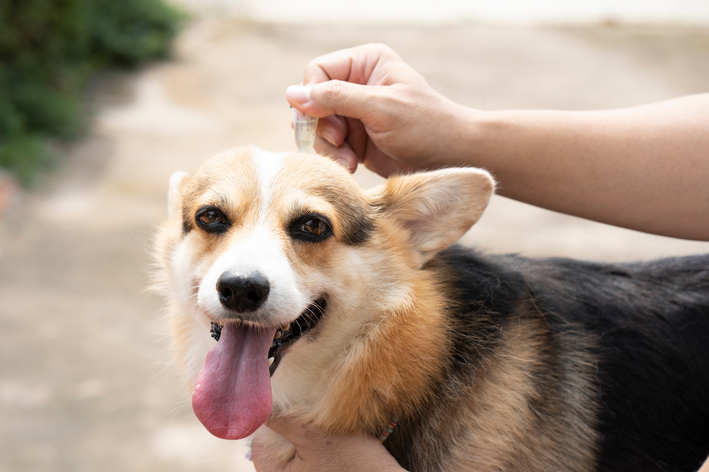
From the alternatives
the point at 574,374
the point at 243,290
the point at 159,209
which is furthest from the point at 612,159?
the point at 159,209

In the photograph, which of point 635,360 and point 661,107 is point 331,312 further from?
point 661,107

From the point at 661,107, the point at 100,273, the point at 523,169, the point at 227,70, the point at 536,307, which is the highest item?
the point at 661,107

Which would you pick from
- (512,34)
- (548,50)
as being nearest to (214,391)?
(548,50)

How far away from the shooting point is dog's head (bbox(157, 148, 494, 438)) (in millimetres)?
1904

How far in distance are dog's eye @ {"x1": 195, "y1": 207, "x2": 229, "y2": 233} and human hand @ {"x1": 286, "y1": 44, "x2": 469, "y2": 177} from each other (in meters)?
0.56

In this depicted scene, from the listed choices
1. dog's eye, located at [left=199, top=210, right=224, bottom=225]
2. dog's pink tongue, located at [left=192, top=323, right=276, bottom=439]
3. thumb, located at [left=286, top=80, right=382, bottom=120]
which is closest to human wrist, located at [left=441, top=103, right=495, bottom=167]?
thumb, located at [left=286, top=80, right=382, bottom=120]

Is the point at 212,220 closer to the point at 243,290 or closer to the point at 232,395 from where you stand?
the point at 243,290

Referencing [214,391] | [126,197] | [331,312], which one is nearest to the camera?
[214,391]

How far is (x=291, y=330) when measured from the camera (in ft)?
6.82

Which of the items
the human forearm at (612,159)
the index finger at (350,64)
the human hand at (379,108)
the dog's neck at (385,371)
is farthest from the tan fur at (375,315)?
the index finger at (350,64)

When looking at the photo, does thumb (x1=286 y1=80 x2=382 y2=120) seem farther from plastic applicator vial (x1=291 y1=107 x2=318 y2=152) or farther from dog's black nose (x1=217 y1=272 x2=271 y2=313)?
dog's black nose (x1=217 y1=272 x2=271 y2=313)

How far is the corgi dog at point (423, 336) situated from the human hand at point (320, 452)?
0.05 metres

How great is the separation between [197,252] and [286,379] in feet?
1.87

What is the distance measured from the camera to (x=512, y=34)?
534 inches
